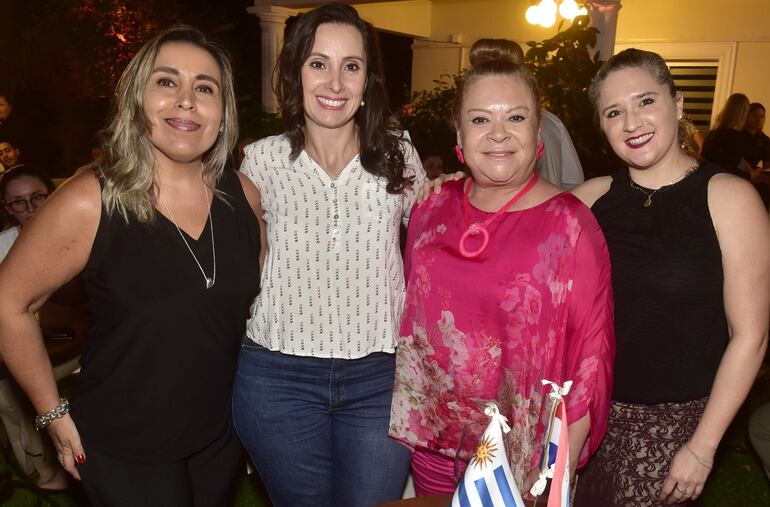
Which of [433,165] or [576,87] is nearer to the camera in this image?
[576,87]

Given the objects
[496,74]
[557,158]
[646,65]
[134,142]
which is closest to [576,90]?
[557,158]

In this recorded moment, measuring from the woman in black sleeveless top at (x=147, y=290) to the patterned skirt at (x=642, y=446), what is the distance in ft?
3.63

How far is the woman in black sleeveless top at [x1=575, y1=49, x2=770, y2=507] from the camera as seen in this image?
166 cm

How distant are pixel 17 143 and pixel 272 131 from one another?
293 cm

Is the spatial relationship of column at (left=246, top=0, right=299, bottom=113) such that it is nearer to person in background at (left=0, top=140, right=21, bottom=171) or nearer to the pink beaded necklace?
person in background at (left=0, top=140, right=21, bottom=171)

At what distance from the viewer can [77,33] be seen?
332 inches

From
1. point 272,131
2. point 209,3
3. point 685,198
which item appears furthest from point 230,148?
point 209,3

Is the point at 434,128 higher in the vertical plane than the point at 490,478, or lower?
higher

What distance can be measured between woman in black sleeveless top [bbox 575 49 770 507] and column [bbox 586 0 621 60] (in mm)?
3650

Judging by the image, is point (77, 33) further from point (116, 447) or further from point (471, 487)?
point (471, 487)

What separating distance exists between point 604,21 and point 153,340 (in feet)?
15.4

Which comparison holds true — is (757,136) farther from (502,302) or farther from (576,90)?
(502,302)

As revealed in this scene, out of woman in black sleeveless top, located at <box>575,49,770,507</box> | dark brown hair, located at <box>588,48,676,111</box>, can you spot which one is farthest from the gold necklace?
dark brown hair, located at <box>588,48,676,111</box>

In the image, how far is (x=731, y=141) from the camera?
531 centimetres
